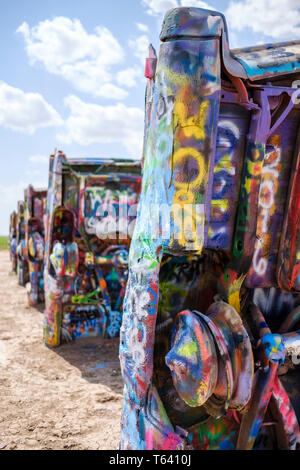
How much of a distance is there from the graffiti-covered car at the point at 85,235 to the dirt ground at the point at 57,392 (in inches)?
20.0

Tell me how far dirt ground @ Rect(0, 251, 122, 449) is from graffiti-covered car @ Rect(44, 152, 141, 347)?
0.51 m

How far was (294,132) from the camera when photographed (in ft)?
7.60

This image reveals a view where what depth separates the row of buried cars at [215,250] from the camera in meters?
2.06

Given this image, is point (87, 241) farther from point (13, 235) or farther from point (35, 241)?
point (13, 235)

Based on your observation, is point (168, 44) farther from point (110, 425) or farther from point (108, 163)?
point (108, 163)

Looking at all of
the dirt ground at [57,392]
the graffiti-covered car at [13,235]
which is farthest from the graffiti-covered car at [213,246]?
the graffiti-covered car at [13,235]

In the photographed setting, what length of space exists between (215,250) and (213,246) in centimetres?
8

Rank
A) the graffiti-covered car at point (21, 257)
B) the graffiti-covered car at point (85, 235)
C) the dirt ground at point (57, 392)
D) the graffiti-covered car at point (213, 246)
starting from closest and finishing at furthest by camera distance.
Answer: the graffiti-covered car at point (213, 246), the dirt ground at point (57, 392), the graffiti-covered car at point (85, 235), the graffiti-covered car at point (21, 257)

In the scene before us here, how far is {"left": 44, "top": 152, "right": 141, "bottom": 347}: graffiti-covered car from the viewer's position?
6836mm

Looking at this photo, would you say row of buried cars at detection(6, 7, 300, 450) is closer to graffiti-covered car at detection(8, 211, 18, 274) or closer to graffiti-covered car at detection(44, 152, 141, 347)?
graffiti-covered car at detection(44, 152, 141, 347)

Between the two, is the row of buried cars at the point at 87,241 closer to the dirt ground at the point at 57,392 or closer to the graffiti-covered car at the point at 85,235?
the graffiti-covered car at the point at 85,235

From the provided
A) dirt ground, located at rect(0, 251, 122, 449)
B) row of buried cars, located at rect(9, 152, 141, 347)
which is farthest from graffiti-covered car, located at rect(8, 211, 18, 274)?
row of buried cars, located at rect(9, 152, 141, 347)
